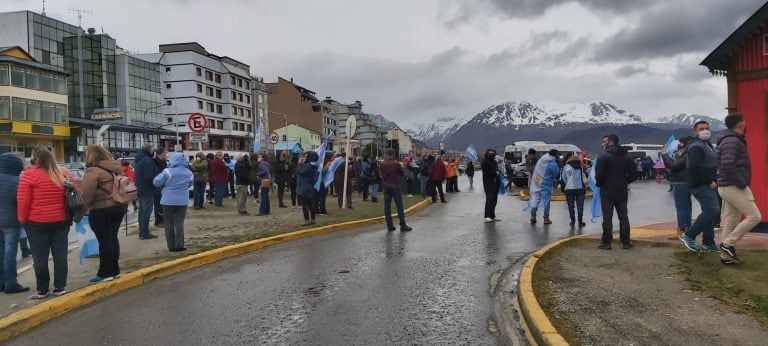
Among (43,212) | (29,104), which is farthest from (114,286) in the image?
(29,104)

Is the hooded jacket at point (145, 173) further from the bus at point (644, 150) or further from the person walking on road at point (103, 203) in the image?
the bus at point (644, 150)

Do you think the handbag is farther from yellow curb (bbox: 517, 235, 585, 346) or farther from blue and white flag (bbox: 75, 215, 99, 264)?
yellow curb (bbox: 517, 235, 585, 346)

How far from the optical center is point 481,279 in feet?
24.4

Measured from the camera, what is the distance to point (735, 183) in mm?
6863

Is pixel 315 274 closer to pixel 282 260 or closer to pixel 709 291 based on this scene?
pixel 282 260

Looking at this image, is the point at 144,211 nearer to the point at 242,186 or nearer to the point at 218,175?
the point at 242,186

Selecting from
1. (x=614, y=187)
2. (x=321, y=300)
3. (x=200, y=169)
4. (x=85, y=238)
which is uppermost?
(x=200, y=169)

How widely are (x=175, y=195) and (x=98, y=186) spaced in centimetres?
221

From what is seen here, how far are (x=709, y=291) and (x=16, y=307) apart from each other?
7.47 meters

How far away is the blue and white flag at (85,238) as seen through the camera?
8.26 meters

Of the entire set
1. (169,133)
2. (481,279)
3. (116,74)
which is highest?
(116,74)

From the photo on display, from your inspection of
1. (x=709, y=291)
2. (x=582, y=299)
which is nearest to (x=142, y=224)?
(x=582, y=299)

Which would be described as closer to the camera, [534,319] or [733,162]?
[534,319]

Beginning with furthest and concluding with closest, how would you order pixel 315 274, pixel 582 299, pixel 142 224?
pixel 142 224, pixel 315 274, pixel 582 299
